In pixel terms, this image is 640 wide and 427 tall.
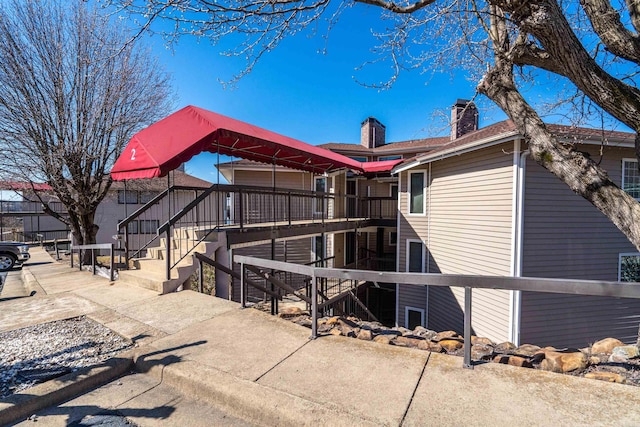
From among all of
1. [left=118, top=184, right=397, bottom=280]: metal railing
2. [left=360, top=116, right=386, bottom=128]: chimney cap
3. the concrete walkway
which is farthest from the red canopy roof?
[left=360, top=116, right=386, bottom=128]: chimney cap

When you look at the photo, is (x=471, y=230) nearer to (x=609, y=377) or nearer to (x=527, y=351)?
(x=527, y=351)

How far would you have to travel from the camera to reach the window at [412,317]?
11198mm

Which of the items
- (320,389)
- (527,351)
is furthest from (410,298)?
(320,389)

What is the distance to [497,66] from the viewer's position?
4.48 metres

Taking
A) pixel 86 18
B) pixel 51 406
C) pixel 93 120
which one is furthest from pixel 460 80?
pixel 86 18

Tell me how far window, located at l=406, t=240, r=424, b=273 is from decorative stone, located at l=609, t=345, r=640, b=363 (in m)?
6.92

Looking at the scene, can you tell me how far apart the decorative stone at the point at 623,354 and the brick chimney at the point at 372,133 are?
16.1m

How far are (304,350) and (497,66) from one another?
4.81 metres

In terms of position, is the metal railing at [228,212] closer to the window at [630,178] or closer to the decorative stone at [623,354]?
the decorative stone at [623,354]

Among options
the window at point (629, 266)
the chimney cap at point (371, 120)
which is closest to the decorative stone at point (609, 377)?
the window at point (629, 266)

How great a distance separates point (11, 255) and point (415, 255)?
1553 centimetres

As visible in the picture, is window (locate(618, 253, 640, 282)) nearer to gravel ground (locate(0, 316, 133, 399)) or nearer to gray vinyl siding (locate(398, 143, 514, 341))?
gray vinyl siding (locate(398, 143, 514, 341))

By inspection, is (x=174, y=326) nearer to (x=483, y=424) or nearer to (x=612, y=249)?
(x=483, y=424)

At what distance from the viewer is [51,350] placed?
3.38 metres
